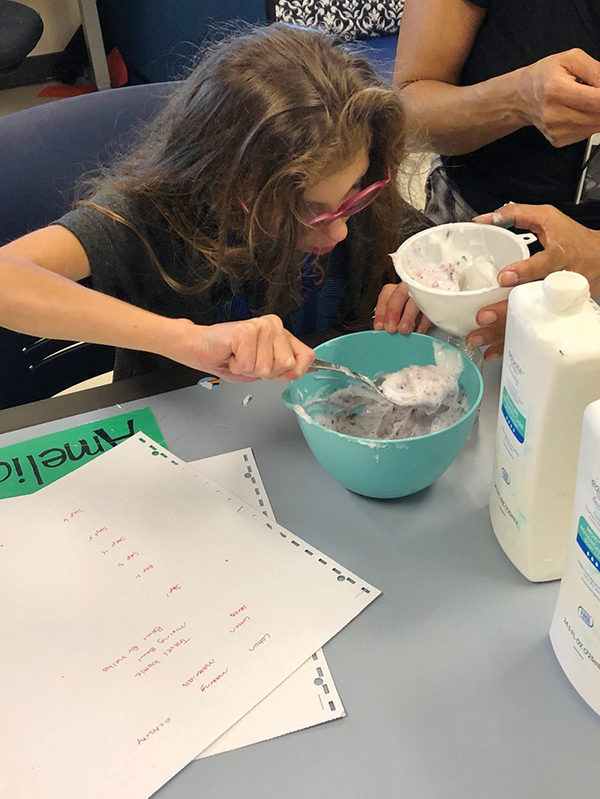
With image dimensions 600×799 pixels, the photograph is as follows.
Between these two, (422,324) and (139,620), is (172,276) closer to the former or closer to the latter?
(422,324)

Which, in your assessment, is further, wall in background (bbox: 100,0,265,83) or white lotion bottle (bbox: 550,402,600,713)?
wall in background (bbox: 100,0,265,83)

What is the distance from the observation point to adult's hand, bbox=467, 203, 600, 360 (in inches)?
26.3

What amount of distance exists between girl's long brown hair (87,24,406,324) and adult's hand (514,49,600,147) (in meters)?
0.16

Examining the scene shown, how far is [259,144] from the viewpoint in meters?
0.77

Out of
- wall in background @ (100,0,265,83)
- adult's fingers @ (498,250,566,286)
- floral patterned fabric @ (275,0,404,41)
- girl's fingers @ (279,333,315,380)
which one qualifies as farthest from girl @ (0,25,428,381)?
floral patterned fabric @ (275,0,404,41)

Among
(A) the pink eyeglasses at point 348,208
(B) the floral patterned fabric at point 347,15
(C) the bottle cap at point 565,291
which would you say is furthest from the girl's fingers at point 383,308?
(B) the floral patterned fabric at point 347,15

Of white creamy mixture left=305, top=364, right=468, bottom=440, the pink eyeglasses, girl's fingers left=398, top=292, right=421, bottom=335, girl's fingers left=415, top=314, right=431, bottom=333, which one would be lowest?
white creamy mixture left=305, top=364, right=468, bottom=440

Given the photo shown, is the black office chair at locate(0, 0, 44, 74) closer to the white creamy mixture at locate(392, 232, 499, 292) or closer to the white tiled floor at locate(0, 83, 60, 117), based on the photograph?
the white tiled floor at locate(0, 83, 60, 117)

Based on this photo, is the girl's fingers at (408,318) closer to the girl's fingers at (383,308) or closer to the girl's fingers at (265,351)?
the girl's fingers at (383,308)

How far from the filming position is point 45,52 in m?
3.44

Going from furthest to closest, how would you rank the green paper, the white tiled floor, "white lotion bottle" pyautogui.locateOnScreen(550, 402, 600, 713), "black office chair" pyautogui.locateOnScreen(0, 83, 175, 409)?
the white tiled floor < "black office chair" pyautogui.locateOnScreen(0, 83, 175, 409) < the green paper < "white lotion bottle" pyautogui.locateOnScreen(550, 402, 600, 713)

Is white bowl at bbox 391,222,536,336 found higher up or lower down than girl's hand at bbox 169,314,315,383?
higher up

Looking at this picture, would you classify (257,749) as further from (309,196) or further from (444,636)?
(309,196)

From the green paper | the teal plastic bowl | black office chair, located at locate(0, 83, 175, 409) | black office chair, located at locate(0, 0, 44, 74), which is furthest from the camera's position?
black office chair, located at locate(0, 0, 44, 74)
